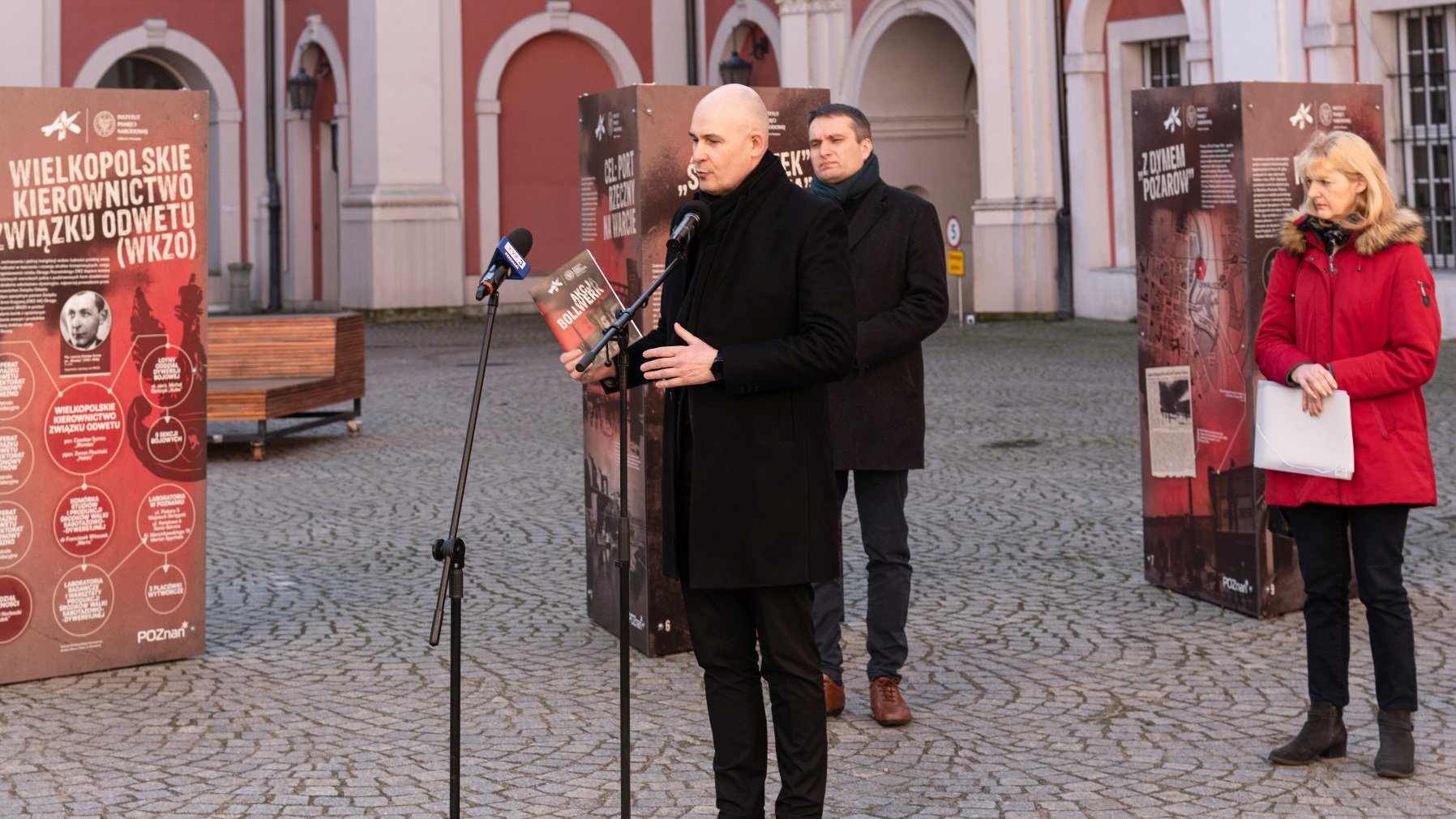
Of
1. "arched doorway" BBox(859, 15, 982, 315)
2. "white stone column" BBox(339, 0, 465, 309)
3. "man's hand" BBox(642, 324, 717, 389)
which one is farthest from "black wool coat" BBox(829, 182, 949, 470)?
"white stone column" BBox(339, 0, 465, 309)

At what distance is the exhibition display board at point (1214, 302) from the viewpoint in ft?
21.4

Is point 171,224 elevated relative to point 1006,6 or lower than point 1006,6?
lower

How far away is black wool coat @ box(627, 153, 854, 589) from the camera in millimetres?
3961

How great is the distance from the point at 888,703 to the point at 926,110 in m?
18.6

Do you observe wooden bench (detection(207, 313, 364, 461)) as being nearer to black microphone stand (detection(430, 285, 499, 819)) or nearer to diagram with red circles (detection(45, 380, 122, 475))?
diagram with red circles (detection(45, 380, 122, 475))

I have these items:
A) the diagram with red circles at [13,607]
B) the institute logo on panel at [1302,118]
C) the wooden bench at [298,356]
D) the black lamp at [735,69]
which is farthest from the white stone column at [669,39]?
the diagram with red circles at [13,607]

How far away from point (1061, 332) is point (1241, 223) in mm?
12506

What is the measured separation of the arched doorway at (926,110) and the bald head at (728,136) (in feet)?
61.7

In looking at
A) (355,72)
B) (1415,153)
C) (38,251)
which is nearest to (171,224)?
(38,251)

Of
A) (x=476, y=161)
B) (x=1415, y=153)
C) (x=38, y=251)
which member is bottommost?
(x=38, y=251)

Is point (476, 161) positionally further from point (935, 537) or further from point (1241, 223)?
point (1241, 223)

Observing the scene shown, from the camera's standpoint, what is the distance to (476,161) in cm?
2611

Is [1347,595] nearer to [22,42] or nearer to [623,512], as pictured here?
[623,512]

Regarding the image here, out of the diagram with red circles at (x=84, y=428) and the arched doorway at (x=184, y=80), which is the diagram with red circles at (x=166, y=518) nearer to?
the diagram with red circles at (x=84, y=428)
